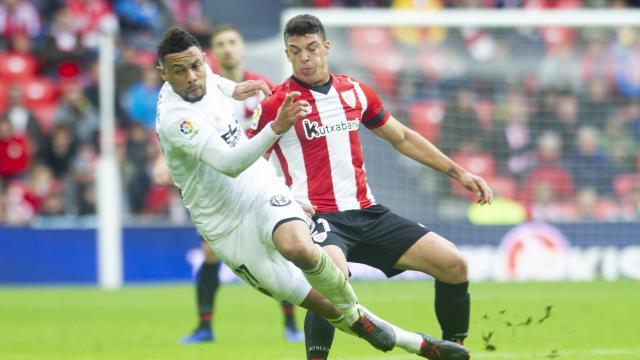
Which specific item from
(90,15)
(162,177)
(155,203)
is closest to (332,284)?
(162,177)

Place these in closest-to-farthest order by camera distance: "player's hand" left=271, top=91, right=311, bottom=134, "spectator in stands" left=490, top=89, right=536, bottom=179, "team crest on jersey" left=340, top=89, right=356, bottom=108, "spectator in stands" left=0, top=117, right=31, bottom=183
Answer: "player's hand" left=271, top=91, right=311, bottom=134 < "team crest on jersey" left=340, top=89, right=356, bottom=108 < "spectator in stands" left=490, top=89, right=536, bottom=179 < "spectator in stands" left=0, top=117, right=31, bottom=183

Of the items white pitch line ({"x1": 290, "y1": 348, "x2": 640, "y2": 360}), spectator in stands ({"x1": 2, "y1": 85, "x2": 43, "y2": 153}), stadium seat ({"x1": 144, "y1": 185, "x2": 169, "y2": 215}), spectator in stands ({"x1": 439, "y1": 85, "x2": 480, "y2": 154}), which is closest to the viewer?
white pitch line ({"x1": 290, "y1": 348, "x2": 640, "y2": 360})

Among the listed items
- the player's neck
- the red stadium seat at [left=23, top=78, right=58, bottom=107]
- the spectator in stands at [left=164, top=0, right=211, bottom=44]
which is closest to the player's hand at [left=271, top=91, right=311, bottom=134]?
the player's neck

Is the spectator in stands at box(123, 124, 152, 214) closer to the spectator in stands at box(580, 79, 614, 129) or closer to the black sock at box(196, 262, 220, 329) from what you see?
the spectator in stands at box(580, 79, 614, 129)

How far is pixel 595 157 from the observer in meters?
15.7

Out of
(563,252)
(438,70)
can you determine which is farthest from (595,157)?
(438,70)

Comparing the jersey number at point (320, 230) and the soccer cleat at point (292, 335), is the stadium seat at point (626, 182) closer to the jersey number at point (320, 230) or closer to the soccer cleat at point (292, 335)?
the soccer cleat at point (292, 335)

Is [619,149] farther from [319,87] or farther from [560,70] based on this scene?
[319,87]

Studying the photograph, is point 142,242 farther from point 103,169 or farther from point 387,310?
point 387,310

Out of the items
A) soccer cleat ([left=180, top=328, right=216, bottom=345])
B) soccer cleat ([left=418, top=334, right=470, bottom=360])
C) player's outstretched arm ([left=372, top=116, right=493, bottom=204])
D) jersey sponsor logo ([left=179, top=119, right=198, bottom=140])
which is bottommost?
soccer cleat ([left=180, top=328, right=216, bottom=345])

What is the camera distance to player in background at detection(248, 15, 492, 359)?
7410 mm

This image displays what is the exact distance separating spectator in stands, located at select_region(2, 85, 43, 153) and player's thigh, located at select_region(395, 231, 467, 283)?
406 inches

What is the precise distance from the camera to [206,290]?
10414 mm

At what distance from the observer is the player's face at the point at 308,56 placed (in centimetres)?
749
